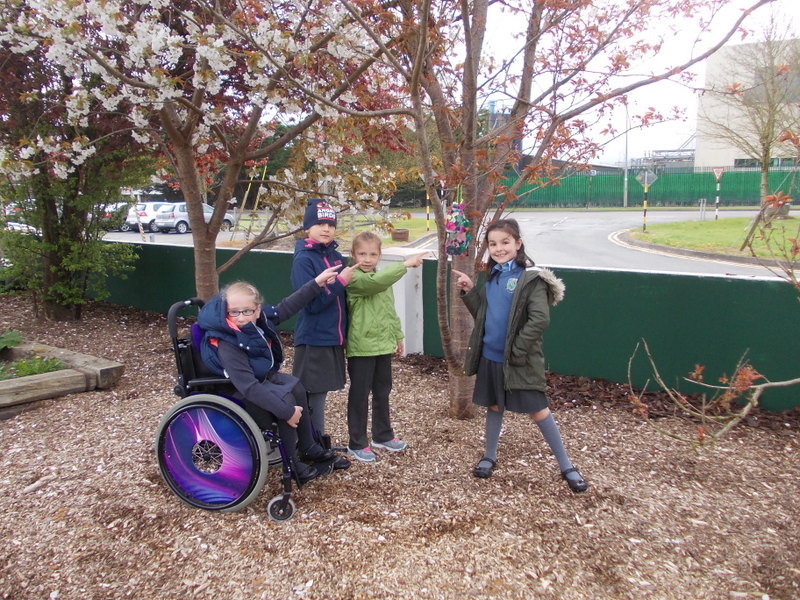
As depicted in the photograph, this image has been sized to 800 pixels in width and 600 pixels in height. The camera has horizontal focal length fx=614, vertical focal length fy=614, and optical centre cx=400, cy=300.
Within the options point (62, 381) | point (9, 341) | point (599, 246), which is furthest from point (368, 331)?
point (599, 246)

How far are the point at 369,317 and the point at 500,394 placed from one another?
0.84 m

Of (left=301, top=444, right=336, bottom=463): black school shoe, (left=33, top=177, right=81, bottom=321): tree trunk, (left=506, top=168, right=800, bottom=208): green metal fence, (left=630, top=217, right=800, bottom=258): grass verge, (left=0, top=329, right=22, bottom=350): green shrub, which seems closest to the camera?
(left=301, top=444, right=336, bottom=463): black school shoe

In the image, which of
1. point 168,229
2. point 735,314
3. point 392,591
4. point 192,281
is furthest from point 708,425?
point 168,229

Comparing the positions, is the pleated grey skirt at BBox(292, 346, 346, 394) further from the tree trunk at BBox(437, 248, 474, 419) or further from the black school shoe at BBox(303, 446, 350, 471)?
the tree trunk at BBox(437, 248, 474, 419)

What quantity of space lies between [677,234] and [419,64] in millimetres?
20088

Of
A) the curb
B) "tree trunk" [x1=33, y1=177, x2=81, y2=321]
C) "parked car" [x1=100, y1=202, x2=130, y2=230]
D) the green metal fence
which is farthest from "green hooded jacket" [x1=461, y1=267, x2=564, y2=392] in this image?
the green metal fence

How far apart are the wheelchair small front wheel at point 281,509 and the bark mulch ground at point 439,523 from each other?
0.16ft

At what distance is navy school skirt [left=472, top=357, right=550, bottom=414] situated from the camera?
3209mm

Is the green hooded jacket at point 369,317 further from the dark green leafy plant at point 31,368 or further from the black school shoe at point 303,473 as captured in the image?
the dark green leafy plant at point 31,368

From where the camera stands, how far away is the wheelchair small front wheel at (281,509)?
9.70 feet

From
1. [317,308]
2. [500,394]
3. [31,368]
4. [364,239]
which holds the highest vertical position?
[364,239]

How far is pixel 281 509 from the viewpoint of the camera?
9.77ft

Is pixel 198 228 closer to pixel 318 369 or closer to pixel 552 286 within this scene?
pixel 318 369

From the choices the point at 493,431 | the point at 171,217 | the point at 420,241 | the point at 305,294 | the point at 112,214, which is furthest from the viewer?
the point at 171,217
